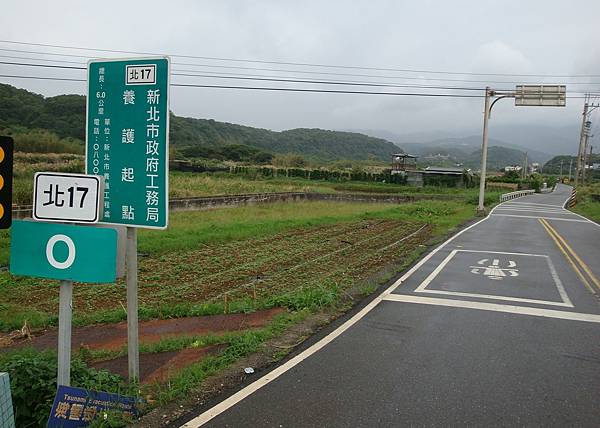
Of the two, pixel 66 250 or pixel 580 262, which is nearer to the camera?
pixel 66 250

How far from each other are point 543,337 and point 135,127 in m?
5.59

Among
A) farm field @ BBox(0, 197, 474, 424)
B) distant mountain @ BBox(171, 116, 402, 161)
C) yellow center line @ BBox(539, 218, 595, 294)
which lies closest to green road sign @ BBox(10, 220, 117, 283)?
farm field @ BBox(0, 197, 474, 424)

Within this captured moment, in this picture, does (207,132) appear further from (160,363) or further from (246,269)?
(160,363)

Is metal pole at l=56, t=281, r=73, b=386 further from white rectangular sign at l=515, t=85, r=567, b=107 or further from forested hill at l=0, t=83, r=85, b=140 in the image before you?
forested hill at l=0, t=83, r=85, b=140

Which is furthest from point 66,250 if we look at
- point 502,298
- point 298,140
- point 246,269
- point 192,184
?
point 298,140

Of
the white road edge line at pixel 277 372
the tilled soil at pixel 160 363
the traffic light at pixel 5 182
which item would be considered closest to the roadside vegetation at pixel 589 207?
the white road edge line at pixel 277 372

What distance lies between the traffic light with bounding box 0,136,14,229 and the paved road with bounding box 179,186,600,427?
208cm

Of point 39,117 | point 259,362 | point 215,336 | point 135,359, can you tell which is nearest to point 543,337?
point 259,362

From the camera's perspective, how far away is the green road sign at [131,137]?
445cm

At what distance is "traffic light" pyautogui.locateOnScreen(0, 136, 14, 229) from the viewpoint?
3.59m

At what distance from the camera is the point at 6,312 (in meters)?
8.85

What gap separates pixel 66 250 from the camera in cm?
398

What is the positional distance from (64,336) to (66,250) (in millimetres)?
684

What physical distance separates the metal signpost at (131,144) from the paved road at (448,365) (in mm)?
1661
